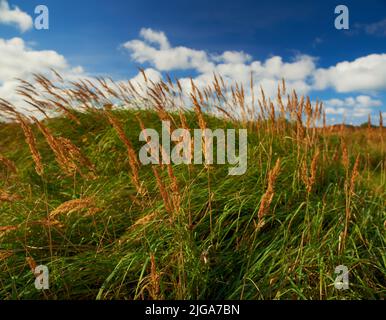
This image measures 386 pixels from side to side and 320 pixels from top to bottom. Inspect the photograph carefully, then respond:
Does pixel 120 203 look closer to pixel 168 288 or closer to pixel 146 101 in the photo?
pixel 168 288

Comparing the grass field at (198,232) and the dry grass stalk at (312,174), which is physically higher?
the dry grass stalk at (312,174)

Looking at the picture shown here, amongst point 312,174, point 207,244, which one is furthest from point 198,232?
point 312,174

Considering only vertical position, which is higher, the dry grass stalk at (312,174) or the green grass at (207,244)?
the dry grass stalk at (312,174)

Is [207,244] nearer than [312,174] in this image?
No

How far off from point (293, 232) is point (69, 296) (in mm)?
1247

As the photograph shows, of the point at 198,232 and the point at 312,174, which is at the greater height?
the point at 312,174

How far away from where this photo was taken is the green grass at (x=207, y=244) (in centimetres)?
168

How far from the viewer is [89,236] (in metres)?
2.14

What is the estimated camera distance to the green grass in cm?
168

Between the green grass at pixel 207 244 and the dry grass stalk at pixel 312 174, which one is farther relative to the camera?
the green grass at pixel 207 244

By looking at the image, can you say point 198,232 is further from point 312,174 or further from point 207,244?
point 312,174

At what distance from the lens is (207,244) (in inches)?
78.4

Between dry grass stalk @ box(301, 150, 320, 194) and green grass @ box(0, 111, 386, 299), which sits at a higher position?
dry grass stalk @ box(301, 150, 320, 194)

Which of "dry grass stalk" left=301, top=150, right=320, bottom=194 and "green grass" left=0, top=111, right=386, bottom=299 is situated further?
"green grass" left=0, top=111, right=386, bottom=299
